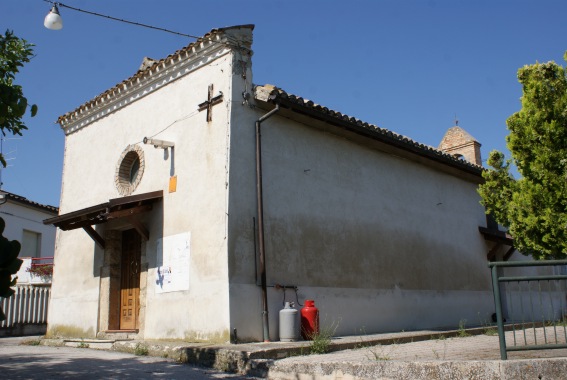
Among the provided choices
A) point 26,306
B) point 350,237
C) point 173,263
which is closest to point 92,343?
point 173,263

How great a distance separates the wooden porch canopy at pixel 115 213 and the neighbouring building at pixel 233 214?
0.11ft

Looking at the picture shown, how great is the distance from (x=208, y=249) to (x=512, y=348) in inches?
211

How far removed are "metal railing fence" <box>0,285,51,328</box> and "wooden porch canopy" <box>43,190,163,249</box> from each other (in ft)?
18.4

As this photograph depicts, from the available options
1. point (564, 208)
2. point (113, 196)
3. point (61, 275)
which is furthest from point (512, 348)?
point (61, 275)

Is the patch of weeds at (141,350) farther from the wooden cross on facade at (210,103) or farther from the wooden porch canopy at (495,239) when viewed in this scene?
the wooden porch canopy at (495,239)

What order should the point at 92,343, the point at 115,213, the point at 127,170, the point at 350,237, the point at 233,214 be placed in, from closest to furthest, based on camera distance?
the point at 233,214 < the point at 115,213 < the point at 92,343 < the point at 350,237 < the point at 127,170

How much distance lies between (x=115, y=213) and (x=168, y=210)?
102cm

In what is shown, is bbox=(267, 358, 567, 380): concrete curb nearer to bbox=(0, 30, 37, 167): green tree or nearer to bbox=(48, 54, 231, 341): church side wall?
bbox=(48, 54, 231, 341): church side wall

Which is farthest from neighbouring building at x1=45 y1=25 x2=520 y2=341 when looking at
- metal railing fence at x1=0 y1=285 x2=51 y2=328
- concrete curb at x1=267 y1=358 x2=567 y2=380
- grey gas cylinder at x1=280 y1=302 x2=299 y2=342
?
metal railing fence at x1=0 y1=285 x2=51 y2=328

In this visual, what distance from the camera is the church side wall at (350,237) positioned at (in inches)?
371

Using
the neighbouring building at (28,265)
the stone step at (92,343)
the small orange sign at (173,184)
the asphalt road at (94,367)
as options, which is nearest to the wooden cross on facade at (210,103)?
the small orange sign at (173,184)

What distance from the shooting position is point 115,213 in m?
9.75

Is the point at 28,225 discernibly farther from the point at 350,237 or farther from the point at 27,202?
the point at 350,237

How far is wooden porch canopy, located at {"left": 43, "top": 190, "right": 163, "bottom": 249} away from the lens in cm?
976
